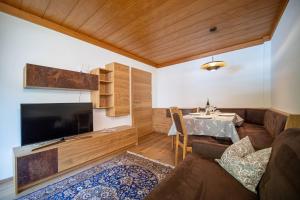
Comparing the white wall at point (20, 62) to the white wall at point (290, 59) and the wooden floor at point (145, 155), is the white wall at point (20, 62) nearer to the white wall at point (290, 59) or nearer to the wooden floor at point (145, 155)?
the wooden floor at point (145, 155)

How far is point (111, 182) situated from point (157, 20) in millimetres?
2634

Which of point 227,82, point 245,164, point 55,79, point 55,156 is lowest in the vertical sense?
point 55,156

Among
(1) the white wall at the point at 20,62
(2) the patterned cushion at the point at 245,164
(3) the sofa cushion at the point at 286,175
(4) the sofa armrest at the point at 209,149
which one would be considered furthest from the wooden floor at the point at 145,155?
(3) the sofa cushion at the point at 286,175

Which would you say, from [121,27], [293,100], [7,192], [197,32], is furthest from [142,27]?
[7,192]

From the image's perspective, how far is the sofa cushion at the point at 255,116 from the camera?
9.27 ft

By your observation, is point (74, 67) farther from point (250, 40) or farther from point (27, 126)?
point (250, 40)

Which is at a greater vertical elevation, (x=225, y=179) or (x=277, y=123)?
(x=277, y=123)

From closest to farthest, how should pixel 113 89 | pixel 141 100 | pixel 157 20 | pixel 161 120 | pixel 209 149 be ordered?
1. pixel 209 149
2. pixel 157 20
3. pixel 113 89
4. pixel 141 100
5. pixel 161 120

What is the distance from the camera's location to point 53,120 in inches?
78.4

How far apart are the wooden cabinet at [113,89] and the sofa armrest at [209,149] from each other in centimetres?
194

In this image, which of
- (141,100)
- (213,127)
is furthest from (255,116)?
(141,100)

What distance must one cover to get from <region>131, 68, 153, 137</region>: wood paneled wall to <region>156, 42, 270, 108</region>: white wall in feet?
2.36

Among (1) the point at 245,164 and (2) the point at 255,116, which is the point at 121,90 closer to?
(1) the point at 245,164

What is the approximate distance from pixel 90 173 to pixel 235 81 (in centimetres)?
387
